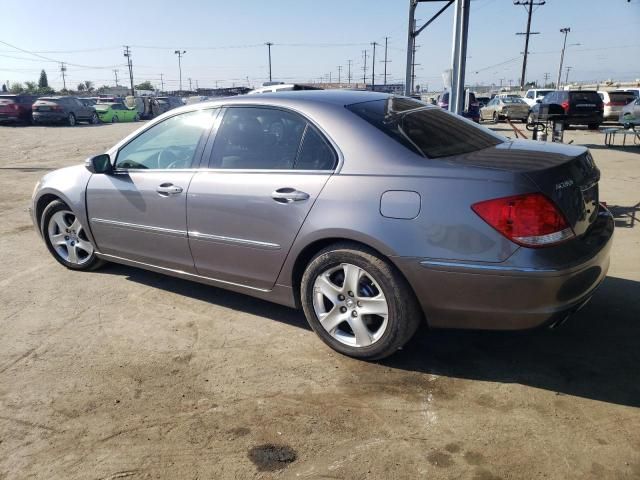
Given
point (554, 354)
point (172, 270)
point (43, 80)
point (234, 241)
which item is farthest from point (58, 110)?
point (43, 80)

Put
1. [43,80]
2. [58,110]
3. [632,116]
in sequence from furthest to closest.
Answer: [43,80] → [58,110] → [632,116]

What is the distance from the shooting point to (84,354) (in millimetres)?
3465

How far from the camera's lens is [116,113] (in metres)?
33.1

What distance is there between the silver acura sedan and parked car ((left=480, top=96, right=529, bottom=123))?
2483cm

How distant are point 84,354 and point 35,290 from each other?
1496mm

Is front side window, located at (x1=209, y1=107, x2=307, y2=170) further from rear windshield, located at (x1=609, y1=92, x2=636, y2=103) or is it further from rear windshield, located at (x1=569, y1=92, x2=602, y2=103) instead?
rear windshield, located at (x1=609, y1=92, x2=636, y2=103)

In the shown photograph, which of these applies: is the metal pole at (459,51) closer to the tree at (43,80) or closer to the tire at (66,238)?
the tire at (66,238)

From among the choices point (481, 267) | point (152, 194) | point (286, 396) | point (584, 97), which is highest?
point (584, 97)

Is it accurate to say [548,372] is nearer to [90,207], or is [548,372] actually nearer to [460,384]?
[460,384]

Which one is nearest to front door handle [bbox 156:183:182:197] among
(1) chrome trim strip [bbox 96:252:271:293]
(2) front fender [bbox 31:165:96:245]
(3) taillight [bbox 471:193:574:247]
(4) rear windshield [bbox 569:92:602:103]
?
(1) chrome trim strip [bbox 96:252:271:293]

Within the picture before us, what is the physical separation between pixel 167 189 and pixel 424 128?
1909 mm

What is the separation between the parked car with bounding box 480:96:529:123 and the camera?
27234 millimetres

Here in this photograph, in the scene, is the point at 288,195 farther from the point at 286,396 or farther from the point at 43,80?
the point at 43,80

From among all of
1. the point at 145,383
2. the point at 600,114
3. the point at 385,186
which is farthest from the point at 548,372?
the point at 600,114
